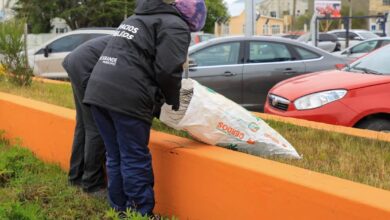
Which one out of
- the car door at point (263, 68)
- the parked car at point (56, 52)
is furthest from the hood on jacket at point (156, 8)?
the parked car at point (56, 52)

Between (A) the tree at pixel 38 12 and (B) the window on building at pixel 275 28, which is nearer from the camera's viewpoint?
(A) the tree at pixel 38 12

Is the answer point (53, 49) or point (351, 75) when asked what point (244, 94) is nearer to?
point (351, 75)

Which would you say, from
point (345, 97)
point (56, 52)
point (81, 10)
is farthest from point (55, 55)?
point (81, 10)

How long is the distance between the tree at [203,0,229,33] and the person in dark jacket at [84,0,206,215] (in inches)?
1915

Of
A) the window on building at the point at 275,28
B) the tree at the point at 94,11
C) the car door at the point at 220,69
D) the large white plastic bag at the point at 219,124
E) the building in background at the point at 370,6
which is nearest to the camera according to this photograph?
the large white plastic bag at the point at 219,124

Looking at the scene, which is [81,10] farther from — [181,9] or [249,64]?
[181,9]

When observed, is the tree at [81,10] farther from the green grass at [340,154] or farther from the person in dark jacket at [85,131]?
the green grass at [340,154]

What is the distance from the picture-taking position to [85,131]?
4262mm

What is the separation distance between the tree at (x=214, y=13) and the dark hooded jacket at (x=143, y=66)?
48.7 meters

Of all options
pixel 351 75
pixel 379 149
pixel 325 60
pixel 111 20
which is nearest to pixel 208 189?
pixel 379 149

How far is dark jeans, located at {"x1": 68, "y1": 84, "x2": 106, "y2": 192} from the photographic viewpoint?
4082mm

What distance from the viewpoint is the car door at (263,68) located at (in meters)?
8.63

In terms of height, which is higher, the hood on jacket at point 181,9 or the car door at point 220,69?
the hood on jacket at point 181,9

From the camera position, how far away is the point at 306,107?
568 centimetres
